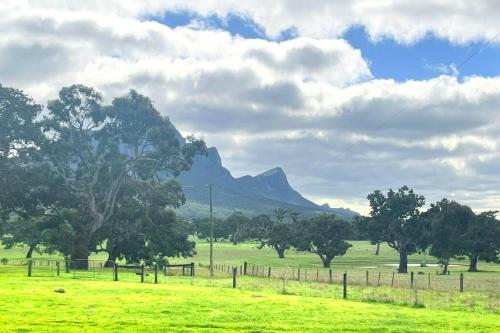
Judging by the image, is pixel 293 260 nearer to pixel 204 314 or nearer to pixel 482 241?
pixel 482 241

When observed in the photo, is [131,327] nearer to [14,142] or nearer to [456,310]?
[456,310]

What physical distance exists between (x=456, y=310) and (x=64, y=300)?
20443mm

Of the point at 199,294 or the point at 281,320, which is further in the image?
the point at 199,294

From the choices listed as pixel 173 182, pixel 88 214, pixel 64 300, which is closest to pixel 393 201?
pixel 173 182

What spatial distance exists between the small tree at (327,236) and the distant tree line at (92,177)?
32989 mm

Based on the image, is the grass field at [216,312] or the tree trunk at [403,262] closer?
the grass field at [216,312]

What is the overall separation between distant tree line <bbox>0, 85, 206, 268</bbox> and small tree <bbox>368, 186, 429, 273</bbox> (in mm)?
35427

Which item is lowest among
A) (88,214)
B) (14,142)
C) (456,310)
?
(456,310)

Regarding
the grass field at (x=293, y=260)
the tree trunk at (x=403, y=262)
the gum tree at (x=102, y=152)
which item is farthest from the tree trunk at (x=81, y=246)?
the tree trunk at (x=403, y=262)

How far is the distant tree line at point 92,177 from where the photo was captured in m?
70.8

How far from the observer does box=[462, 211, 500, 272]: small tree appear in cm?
9212

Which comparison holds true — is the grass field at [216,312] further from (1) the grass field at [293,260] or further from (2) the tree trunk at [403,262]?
(1) the grass field at [293,260]

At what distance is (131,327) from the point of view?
20.6 m

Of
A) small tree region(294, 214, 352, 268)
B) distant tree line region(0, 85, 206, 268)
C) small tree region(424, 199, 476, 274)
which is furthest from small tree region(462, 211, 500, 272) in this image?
distant tree line region(0, 85, 206, 268)
